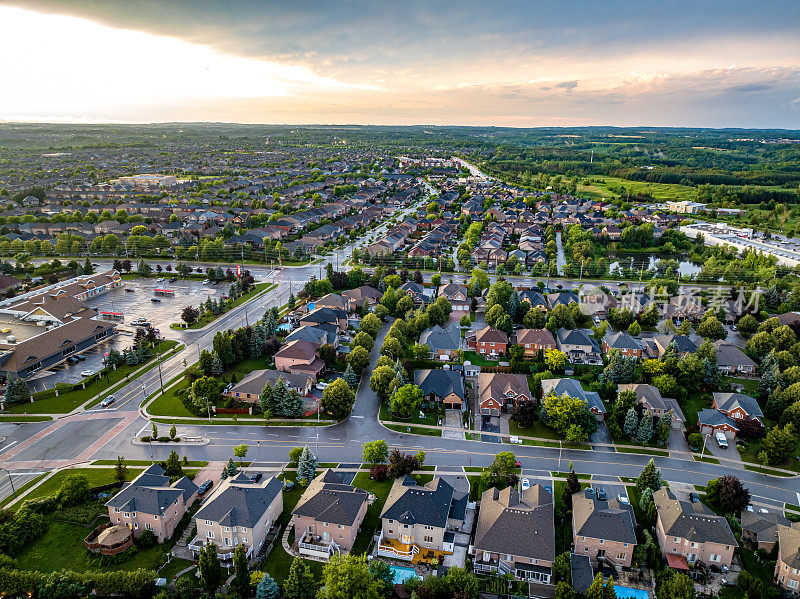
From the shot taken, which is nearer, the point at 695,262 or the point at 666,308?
the point at 666,308

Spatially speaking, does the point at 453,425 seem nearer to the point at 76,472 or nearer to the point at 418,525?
the point at 418,525

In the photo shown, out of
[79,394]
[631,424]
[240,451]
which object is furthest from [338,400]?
[79,394]

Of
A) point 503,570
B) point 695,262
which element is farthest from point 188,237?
point 695,262

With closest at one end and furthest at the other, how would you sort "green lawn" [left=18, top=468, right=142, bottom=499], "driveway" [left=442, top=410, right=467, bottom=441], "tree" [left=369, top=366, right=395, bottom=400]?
"green lawn" [left=18, top=468, right=142, bottom=499]
"driveway" [left=442, top=410, right=467, bottom=441]
"tree" [left=369, top=366, right=395, bottom=400]

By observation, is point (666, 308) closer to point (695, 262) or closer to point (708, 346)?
point (708, 346)

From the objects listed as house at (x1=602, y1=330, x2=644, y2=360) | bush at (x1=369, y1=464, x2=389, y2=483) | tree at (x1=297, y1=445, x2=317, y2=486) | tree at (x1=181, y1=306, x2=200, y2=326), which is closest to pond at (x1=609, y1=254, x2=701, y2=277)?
house at (x1=602, y1=330, x2=644, y2=360)

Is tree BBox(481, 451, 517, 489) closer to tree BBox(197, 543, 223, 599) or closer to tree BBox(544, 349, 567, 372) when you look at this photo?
tree BBox(544, 349, 567, 372)

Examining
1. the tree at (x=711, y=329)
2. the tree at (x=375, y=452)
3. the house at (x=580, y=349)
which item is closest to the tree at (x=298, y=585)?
the tree at (x=375, y=452)
